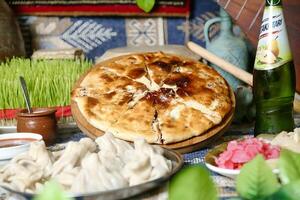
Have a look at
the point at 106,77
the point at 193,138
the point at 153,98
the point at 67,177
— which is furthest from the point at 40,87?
the point at 67,177

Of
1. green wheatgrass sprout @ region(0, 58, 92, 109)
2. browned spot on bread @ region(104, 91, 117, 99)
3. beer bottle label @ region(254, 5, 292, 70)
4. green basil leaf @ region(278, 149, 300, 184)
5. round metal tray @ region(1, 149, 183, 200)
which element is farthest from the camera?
green wheatgrass sprout @ region(0, 58, 92, 109)

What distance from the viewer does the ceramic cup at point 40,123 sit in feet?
3.19

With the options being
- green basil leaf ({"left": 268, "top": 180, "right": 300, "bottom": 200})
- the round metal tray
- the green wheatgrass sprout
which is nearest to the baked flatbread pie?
the green wheatgrass sprout

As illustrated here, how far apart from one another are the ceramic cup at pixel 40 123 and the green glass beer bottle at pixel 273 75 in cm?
42

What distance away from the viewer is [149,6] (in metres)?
1.93

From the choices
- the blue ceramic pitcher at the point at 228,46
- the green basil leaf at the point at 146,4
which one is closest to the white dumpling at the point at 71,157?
the blue ceramic pitcher at the point at 228,46

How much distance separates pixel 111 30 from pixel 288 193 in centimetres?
167

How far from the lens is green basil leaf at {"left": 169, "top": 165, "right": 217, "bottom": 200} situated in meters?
0.37

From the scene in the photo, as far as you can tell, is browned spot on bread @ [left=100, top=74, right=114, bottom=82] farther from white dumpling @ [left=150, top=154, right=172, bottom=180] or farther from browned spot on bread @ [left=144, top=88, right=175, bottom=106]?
white dumpling @ [left=150, top=154, right=172, bottom=180]

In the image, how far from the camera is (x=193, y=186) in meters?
0.37

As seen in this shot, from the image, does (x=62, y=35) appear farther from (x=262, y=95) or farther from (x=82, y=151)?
(x=82, y=151)

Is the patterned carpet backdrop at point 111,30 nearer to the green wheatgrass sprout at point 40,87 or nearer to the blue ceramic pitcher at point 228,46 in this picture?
the blue ceramic pitcher at point 228,46

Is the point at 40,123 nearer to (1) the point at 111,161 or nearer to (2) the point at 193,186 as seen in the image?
(1) the point at 111,161

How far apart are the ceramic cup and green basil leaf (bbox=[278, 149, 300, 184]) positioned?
1.99 ft
